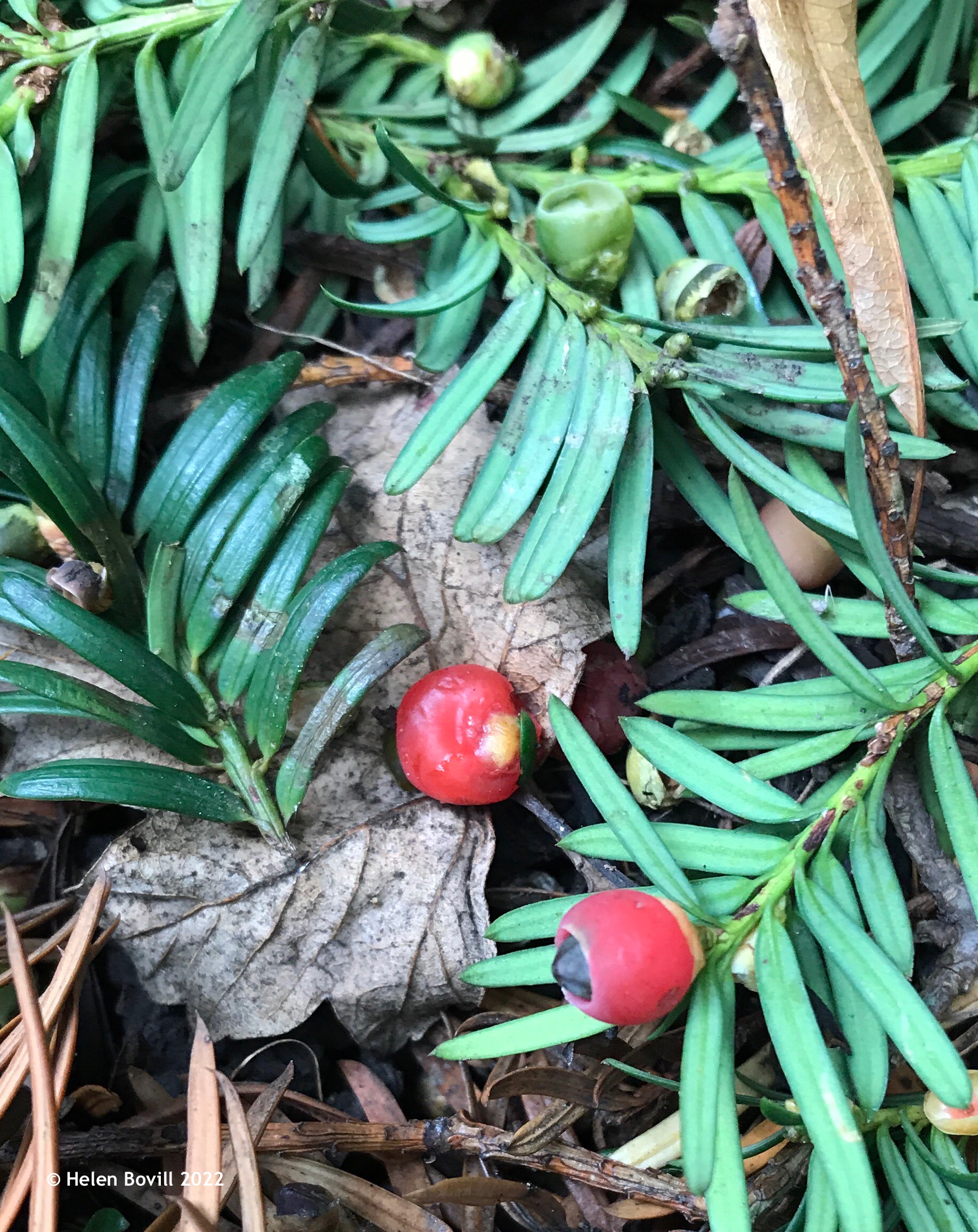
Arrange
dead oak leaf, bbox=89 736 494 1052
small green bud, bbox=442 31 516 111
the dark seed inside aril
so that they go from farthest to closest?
small green bud, bbox=442 31 516 111
dead oak leaf, bbox=89 736 494 1052
the dark seed inside aril

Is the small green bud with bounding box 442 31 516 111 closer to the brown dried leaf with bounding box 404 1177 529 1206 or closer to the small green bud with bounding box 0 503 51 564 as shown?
the small green bud with bounding box 0 503 51 564

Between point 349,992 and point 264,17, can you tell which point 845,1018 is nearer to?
point 349,992

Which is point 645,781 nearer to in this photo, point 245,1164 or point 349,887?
point 349,887

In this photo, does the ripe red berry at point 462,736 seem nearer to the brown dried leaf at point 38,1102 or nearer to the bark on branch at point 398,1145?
the bark on branch at point 398,1145

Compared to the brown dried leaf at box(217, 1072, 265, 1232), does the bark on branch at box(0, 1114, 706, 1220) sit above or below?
below

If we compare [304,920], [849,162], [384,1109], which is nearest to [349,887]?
[304,920]

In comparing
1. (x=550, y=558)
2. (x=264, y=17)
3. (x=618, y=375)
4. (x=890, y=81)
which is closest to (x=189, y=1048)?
(x=550, y=558)

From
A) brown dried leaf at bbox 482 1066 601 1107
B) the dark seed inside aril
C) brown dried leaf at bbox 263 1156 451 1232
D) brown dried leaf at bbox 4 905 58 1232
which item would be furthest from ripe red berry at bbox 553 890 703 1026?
brown dried leaf at bbox 4 905 58 1232
